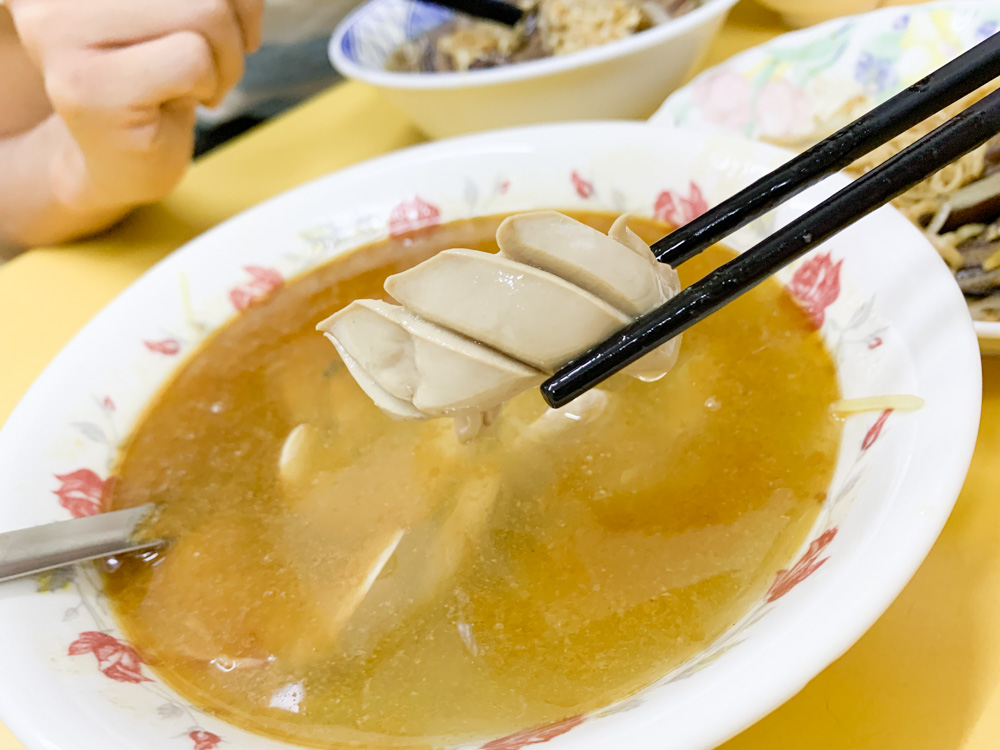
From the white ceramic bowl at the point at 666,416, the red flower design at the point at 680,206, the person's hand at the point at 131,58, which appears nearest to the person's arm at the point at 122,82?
the person's hand at the point at 131,58

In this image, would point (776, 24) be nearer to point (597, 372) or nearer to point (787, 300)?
point (787, 300)

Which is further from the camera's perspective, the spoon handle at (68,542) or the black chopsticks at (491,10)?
the black chopsticks at (491,10)

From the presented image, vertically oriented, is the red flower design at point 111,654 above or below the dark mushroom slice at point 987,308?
below

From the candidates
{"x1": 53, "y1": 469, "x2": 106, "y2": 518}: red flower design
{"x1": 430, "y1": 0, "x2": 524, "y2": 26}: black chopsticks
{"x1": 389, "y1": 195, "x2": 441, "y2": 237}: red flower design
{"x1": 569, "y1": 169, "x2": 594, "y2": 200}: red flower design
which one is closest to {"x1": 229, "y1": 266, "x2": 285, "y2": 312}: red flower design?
{"x1": 389, "y1": 195, "x2": 441, "y2": 237}: red flower design

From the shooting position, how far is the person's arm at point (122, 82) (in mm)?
1156

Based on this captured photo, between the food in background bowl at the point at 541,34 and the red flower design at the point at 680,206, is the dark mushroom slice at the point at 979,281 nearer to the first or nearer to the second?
the red flower design at the point at 680,206

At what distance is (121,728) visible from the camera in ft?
2.03

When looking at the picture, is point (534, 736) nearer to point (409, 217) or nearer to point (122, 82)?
point (409, 217)

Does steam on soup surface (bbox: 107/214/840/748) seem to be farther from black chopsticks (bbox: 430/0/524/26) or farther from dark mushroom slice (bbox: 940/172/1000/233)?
black chopsticks (bbox: 430/0/524/26)

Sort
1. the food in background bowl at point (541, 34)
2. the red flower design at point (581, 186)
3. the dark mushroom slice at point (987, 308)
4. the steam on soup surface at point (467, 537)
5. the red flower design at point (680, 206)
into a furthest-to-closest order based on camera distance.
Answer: the food in background bowl at point (541, 34) → the red flower design at point (581, 186) → the red flower design at point (680, 206) → the dark mushroom slice at point (987, 308) → the steam on soup surface at point (467, 537)

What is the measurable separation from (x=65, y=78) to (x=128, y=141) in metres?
0.13

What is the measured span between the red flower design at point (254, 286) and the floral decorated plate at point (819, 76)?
0.74m

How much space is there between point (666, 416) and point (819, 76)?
0.80 metres

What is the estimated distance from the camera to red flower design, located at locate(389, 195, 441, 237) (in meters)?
1.31
